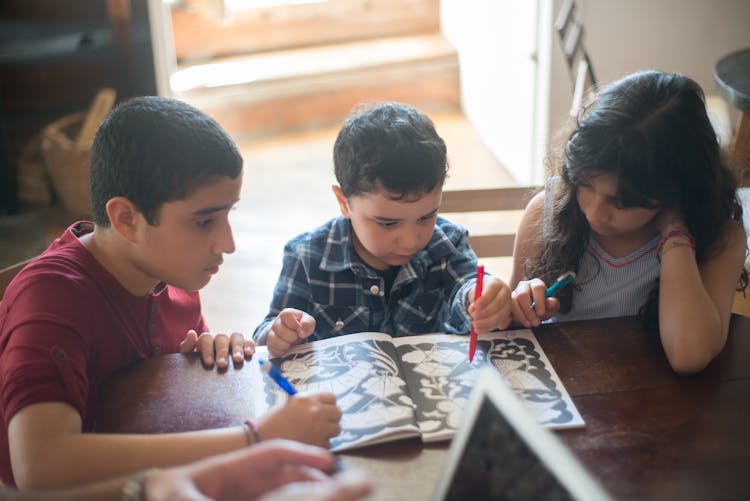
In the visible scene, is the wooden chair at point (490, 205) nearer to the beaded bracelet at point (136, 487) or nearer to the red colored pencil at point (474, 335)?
the red colored pencil at point (474, 335)

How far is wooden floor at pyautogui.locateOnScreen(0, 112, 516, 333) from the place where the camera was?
3.05 m

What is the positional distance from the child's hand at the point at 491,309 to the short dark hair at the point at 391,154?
216 mm

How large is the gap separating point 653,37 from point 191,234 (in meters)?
2.63

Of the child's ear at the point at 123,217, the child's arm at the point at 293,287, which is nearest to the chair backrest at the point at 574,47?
the child's arm at the point at 293,287

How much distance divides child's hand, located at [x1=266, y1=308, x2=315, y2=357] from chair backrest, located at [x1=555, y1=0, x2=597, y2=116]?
1.77 meters

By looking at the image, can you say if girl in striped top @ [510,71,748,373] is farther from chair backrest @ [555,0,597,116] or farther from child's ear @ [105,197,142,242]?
chair backrest @ [555,0,597,116]

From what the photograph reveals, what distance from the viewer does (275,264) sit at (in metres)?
3.25

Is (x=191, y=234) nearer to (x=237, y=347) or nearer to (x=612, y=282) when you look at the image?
(x=237, y=347)

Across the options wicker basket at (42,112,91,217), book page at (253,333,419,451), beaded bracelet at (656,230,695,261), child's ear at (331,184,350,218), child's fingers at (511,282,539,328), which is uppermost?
child's ear at (331,184,350,218)

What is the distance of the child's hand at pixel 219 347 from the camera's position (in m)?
1.16

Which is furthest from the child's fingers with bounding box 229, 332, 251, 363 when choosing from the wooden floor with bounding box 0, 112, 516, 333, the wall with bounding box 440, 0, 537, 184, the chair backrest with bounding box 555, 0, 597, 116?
the wall with bounding box 440, 0, 537, 184

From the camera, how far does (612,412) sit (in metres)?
1.03

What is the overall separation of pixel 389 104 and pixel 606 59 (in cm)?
206

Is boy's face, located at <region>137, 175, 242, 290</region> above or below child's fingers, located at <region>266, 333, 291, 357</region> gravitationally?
above
